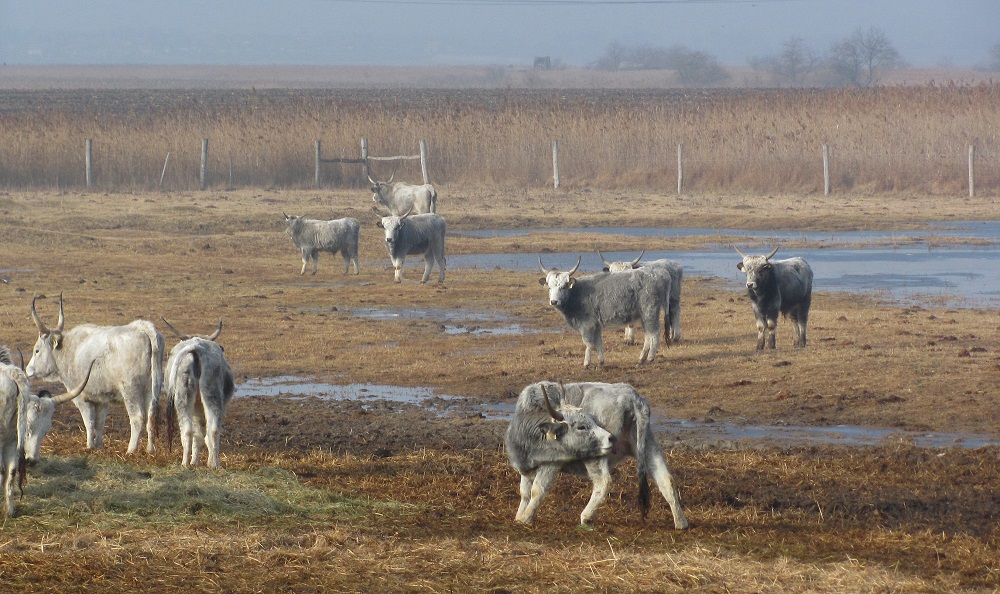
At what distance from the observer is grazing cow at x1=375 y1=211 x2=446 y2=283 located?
2219 centimetres

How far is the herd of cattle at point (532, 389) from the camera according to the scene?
8188mm

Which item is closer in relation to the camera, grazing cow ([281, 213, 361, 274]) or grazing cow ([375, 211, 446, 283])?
grazing cow ([375, 211, 446, 283])

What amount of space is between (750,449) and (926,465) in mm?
1465

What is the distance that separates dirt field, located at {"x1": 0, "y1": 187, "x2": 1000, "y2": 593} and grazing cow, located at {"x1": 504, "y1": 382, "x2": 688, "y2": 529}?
0.24m

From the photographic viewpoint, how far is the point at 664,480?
323 inches

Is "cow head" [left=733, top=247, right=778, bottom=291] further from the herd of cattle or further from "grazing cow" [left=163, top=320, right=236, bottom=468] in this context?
"grazing cow" [left=163, top=320, right=236, bottom=468]

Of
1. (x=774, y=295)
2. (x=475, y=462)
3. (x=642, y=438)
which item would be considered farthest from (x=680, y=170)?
(x=642, y=438)

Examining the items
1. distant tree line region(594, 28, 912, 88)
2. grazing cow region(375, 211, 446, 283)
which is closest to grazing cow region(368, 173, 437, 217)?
grazing cow region(375, 211, 446, 283)

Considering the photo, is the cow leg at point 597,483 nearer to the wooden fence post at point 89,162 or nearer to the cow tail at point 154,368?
the cow tail at point 154,368

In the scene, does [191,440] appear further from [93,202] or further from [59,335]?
[93,202]

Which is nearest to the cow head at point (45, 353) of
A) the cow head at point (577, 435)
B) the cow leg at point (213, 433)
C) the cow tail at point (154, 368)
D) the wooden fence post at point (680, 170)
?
the cow tail at point (154, 368)

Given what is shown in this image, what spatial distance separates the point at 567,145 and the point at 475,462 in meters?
30.1

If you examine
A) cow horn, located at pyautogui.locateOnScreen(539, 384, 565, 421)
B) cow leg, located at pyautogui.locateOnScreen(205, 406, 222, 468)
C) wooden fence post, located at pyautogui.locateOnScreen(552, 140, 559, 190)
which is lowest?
cow leg, located at pyautogui.locateOnScreen(205, 406, 222, 468)

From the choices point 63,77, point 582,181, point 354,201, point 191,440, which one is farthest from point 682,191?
point 63,77
